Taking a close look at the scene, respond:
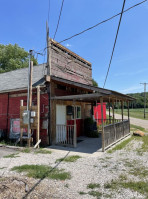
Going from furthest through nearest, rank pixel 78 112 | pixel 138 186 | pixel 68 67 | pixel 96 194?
pixel 68 67
pixel 78 112
pixel 138 186
pixel 96 194

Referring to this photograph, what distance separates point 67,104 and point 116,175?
18.9ft

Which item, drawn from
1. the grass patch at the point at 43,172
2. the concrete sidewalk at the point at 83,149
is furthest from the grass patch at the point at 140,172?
the concrete sidewalk at the point at 83,149

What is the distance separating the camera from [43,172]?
4.14 meters

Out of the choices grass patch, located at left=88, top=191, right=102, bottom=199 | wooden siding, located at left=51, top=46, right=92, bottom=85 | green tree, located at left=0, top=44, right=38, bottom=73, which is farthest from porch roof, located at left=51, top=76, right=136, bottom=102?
green tree, located at left=0, top=44, right=38, bottom=73

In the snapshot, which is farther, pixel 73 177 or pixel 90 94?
pixel 90 94

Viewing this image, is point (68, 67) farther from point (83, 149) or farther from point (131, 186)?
point (131, 186)

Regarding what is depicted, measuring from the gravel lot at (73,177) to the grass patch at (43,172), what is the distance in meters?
0.17

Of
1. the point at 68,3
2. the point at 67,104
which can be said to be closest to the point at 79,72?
the point at 67,104

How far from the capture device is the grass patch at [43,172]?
386 cm

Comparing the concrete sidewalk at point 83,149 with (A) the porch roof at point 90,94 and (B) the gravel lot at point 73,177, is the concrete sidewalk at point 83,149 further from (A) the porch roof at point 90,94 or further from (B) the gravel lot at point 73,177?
(A) the porch roof at point 90,94

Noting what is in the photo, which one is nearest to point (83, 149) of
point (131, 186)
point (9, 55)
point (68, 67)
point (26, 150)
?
point (26, 150)

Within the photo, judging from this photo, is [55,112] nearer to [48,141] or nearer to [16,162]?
[48,141]

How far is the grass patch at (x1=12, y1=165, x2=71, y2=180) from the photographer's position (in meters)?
3.86

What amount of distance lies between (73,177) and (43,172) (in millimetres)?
900
